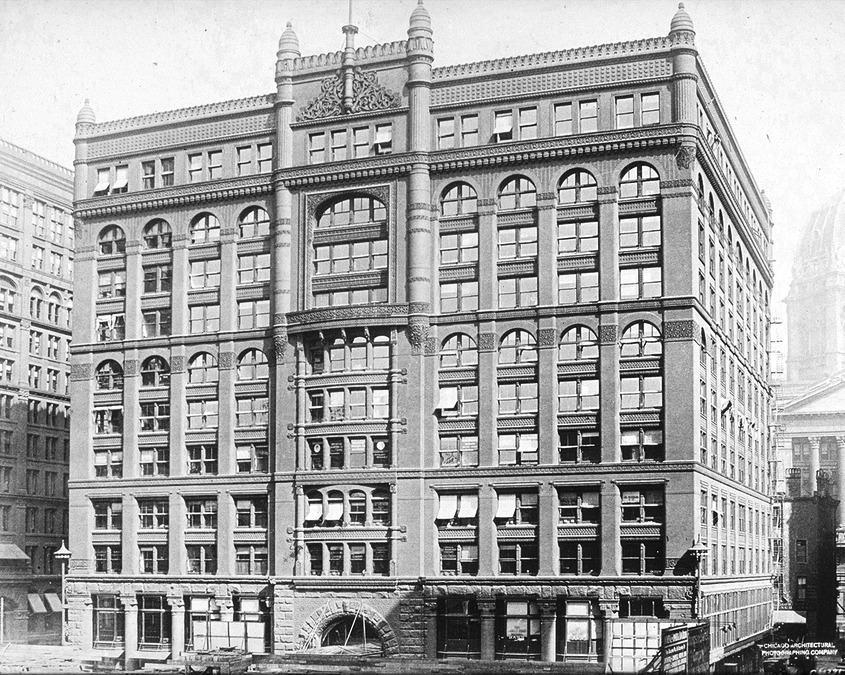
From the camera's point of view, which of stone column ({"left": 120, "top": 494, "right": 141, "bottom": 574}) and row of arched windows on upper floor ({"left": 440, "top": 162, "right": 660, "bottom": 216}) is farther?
stone column ({"left": 120, "top": 494, "right": 141, "bottom": 574})

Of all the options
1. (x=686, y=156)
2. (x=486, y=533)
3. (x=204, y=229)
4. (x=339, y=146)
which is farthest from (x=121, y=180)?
(x=686, y=156)

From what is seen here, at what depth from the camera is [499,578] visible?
75.6 metres

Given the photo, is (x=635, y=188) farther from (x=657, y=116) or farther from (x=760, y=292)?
(x=760, y=292)

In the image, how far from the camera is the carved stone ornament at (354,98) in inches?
3209

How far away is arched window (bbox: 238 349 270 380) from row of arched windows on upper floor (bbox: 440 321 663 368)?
480 inches

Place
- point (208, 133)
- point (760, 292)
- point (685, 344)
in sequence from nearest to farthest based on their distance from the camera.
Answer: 1. point (685, 344)
2. point (208, 133)
3. point (760, 292)

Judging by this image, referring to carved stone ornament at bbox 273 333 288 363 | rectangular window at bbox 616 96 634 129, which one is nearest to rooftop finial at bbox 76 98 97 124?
carved stone ornament at bbox 273 333 288 363

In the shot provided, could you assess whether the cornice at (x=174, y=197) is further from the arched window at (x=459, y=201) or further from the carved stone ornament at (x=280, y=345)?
the arched window at (x=459, y=201)

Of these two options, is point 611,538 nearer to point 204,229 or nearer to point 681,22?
point 681,22

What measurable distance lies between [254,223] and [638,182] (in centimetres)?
2540

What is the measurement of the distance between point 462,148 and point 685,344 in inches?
716

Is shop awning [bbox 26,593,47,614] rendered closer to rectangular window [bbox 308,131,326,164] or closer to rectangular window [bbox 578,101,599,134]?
rectangular window [bbox 308,131,326,164]

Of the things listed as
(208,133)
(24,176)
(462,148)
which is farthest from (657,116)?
(24,176)

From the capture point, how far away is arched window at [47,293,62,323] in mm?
120688
